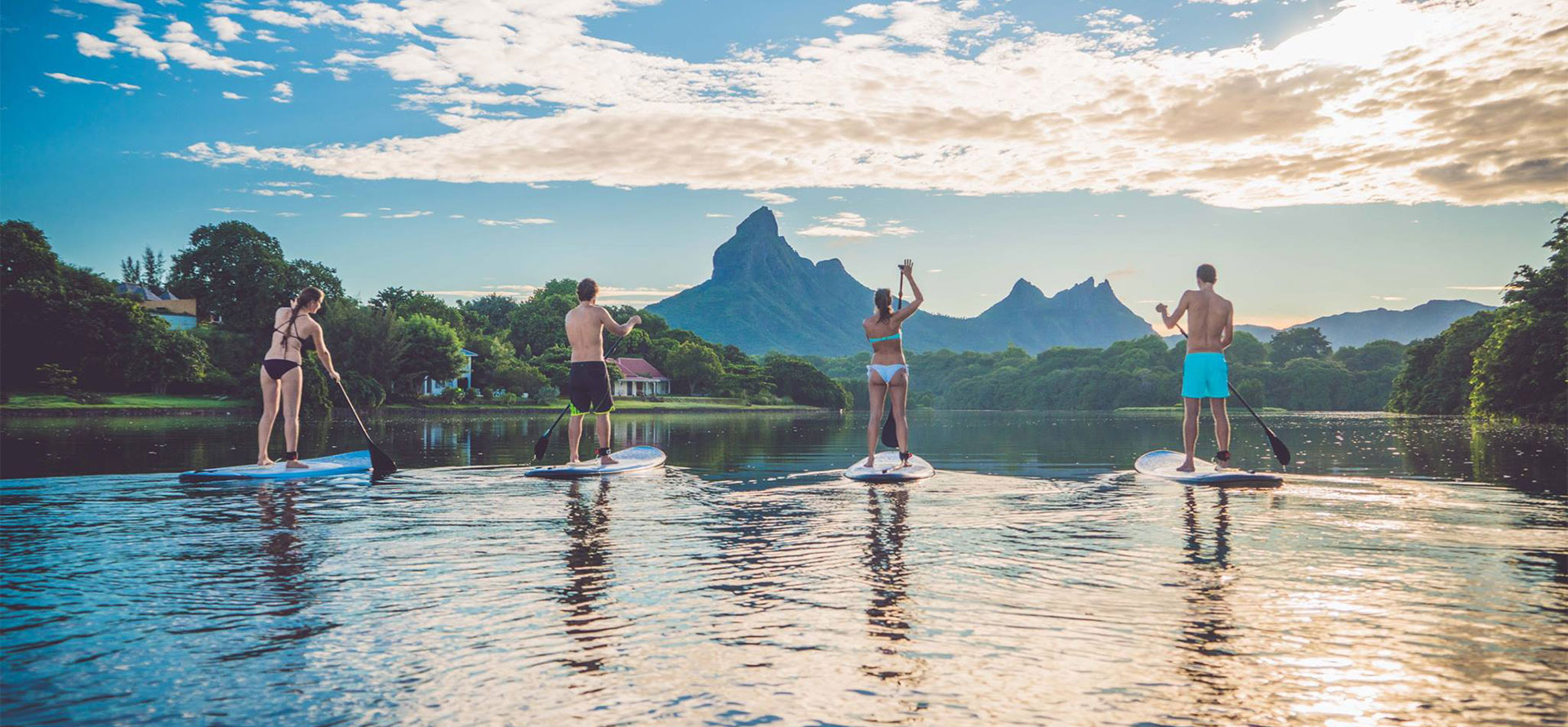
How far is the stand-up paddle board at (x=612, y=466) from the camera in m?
14.7

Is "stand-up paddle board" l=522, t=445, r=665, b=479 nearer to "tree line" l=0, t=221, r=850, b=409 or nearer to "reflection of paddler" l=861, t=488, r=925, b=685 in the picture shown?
"reflection of paddler" l=861, t=488, r=925, b=685

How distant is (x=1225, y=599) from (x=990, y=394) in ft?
625

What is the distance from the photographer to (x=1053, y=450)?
2752 centimetres

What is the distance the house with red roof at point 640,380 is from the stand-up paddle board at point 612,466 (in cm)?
9061

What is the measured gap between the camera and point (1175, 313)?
1490 cm

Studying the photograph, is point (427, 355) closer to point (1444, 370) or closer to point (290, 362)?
point (290, 362)

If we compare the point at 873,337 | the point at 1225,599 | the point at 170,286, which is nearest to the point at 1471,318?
the point at 873,337

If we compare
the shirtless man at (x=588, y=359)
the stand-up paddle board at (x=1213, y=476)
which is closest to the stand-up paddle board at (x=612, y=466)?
the shirtless man at (x=588, y=359)

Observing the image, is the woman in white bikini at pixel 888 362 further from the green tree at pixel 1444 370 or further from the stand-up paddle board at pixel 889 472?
the green tree at pixel 1444 370

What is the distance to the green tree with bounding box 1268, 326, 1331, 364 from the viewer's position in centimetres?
18250

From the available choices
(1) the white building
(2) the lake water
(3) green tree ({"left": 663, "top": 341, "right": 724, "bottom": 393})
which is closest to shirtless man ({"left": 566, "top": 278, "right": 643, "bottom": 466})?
(2) the lake water

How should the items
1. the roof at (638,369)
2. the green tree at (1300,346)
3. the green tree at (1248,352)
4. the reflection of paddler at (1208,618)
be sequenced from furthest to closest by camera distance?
the green tree at (1300,346)
the green tree at (1248,352)
the roof at (638,369)
the reflection of paddler at (1208,618)

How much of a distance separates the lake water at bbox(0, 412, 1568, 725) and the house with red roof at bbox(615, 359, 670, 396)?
320ft

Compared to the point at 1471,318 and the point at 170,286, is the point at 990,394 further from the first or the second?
the point at 170,286
